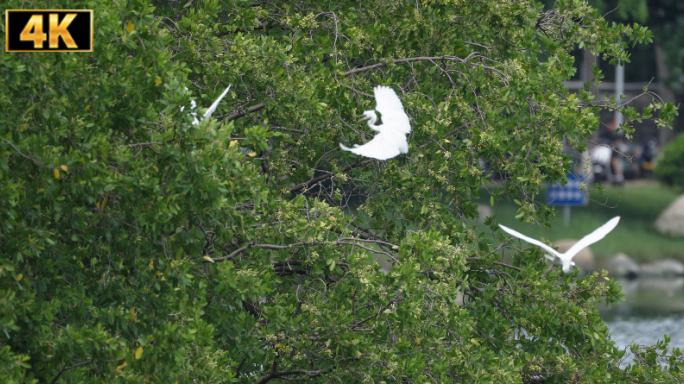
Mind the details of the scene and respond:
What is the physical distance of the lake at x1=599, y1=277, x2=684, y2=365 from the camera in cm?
1405

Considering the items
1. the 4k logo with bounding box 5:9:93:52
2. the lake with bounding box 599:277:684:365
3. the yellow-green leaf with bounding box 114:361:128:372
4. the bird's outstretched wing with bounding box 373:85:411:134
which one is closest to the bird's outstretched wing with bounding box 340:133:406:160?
the bird's outstretched wing with bounding box 373:85:411:134

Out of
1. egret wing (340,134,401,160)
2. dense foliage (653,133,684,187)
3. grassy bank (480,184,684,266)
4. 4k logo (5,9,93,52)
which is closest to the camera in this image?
4k logo (5,9,93,52)

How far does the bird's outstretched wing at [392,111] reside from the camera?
Result: 5.19 meters

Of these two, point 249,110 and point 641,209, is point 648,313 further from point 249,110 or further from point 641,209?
point 249,110

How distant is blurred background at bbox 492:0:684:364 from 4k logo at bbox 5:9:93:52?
12.6m

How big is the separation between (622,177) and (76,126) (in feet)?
83.0

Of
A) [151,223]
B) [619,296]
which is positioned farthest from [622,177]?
[151,223]

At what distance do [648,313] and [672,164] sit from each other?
1023 centimetres

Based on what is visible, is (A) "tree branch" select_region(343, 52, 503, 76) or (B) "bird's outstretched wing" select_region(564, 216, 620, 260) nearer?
(B) "bird's outstretched wing" select_region(564, 216, 620, 260)

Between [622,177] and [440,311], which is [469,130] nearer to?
[440,311]

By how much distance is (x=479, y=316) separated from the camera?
5.63 m

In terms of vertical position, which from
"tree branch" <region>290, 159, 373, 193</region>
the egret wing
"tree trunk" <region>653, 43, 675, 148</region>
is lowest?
"tree trunk" <region>653, 43, 675, 148</region>

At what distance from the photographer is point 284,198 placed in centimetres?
548

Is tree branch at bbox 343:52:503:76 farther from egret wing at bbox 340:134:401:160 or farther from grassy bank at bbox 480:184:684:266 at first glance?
grassy bank at bbox 480:184:684:266
